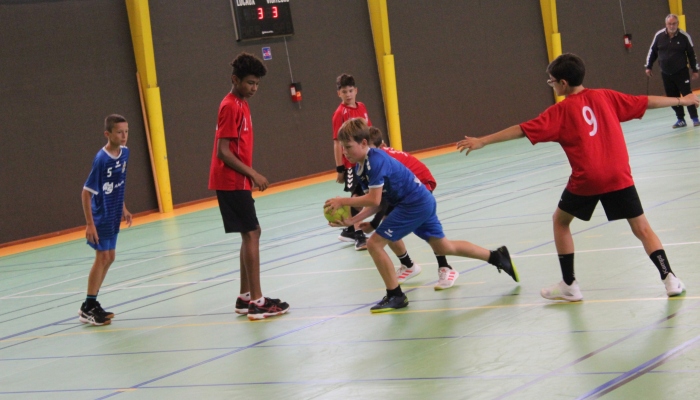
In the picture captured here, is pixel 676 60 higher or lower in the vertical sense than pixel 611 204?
higher

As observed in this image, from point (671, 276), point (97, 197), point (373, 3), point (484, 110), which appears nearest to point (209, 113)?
point (373, 3)

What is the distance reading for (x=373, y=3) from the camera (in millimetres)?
20578

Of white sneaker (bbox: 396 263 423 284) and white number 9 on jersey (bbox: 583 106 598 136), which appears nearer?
white number 9 on jersey (bbox: 583 106 598 136)

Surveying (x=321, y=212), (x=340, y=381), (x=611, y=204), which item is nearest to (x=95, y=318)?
(x=340, y=381)

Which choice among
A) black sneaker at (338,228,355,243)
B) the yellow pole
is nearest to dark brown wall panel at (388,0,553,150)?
the yellow pole

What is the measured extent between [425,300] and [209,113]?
12167mm

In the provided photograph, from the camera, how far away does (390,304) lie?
235 inches

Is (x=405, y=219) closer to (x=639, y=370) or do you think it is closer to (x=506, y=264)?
(x=506, y=264)

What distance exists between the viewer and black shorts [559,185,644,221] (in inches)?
207

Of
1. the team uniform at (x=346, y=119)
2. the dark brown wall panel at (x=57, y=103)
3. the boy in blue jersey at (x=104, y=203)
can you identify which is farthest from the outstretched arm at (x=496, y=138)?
the dark brown wall panel at (x=57, y=103)

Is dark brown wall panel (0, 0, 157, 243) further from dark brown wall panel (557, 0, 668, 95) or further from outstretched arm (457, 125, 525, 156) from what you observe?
dark brown wall panel (557, 0, 668, 95)

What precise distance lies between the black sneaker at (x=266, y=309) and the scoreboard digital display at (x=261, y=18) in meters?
12.4

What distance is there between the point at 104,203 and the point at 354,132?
7.61 ft

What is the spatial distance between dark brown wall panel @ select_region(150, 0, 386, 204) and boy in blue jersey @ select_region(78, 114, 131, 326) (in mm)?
10079
